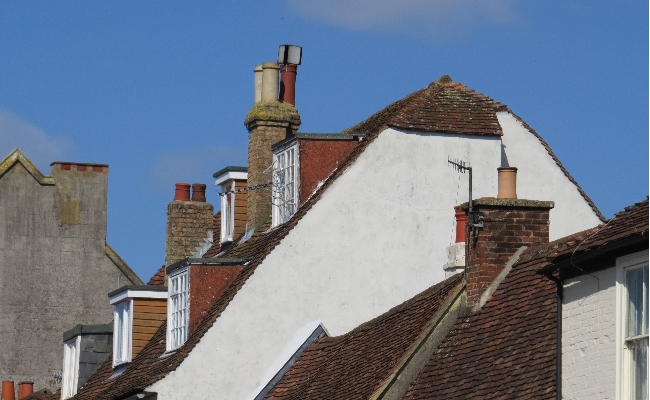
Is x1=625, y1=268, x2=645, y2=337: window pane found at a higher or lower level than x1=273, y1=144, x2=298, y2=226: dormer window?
lower

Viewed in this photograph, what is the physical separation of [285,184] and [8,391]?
14.0 meters

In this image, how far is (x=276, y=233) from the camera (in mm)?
26656

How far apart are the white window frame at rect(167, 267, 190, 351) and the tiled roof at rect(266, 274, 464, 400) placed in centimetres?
256

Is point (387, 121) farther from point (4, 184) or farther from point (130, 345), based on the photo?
point (4, 184)

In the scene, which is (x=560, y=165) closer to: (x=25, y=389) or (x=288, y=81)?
(x=288, y=81)

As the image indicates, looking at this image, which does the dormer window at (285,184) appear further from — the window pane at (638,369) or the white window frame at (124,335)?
the window pane at (638,369)

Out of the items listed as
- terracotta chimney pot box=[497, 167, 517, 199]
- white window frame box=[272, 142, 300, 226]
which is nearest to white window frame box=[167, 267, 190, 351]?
white window frame box=[272, 142, 300, 226]

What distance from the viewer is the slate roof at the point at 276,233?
2531 centimetres

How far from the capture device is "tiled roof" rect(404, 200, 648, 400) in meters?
16.1

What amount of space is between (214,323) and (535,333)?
884 centimetres

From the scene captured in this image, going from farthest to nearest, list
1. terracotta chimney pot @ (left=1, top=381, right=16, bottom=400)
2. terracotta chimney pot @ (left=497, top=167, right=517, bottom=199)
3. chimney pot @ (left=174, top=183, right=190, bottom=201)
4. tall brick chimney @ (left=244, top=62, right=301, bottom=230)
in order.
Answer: terracotta chimney pot @ (left=1, top=381, right=16, bottom=400) → chimney pot @ (left=174, top=183, right=190, bottom=201) → tall brick chimney @ (left=244, top=62, right=301, bottom=230) → terracotta chimney pot @ (left=497, top=167, right=517, bottom=199)

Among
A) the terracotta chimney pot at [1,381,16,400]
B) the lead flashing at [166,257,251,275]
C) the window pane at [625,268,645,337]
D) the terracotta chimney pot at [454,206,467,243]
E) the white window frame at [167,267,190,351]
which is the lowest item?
the window pane at [625,268,645,337]

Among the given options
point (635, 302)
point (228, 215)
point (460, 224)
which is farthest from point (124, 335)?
point (635, 302)

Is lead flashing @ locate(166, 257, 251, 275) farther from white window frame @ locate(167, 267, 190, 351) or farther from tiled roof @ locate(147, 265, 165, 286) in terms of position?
tiled roof @ locate(147, 265, 165, 286)
